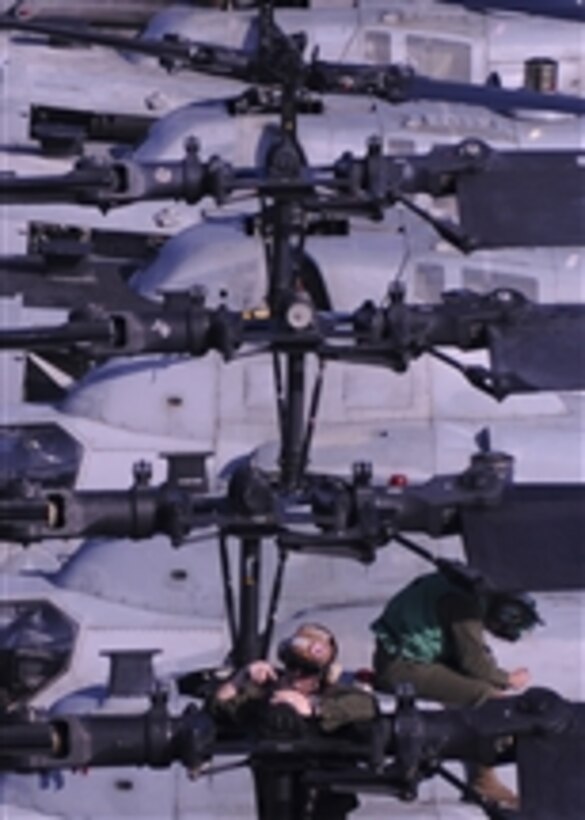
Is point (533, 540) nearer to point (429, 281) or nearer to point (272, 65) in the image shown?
point (429, 281)

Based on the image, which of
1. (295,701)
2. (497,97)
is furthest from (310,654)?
(497,97)

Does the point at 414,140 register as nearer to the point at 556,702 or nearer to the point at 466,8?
the point at 466,8

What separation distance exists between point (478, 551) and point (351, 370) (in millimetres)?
7891

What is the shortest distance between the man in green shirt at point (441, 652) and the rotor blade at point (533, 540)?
49.3 inches

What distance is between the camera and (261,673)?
51.5 ft

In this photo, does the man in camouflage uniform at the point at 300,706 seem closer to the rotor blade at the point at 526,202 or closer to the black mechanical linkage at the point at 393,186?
the rotor blade at the point at 526,202

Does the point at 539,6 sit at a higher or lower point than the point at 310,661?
higher

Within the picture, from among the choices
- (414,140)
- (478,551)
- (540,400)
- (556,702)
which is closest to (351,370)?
(540,400)

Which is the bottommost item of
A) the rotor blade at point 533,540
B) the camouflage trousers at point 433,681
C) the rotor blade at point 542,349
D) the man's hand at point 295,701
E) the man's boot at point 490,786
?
the man's boot at point 490,786

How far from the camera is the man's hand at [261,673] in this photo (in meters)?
15.6

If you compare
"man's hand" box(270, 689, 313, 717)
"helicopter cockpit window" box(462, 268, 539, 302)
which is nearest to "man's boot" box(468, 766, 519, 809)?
"man's hand" box(270, 689, 313, 717)

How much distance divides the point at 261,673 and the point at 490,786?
2656 mm

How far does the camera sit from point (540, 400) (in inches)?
944

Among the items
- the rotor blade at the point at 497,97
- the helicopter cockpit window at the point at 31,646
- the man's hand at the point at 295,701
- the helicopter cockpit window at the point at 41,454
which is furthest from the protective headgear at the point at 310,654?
the rotor blade at the point at 497,97
